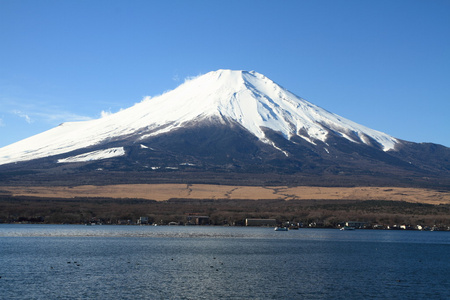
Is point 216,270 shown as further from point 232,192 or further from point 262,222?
point 232,192

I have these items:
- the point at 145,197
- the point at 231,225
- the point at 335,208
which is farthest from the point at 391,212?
the point at 145,197

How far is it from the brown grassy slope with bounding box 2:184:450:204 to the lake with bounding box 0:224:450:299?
71.7 meters

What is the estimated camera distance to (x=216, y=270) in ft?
152

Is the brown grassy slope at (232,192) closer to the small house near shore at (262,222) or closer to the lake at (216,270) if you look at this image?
the small house near shore at (262,222)

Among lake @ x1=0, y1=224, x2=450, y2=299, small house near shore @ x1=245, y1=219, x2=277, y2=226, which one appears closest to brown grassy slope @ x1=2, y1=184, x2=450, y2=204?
small house near shore @ x1=245, y1=219, x2=277, y2=226

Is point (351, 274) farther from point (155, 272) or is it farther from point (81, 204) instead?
point (81, 204)

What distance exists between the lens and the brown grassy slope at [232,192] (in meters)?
144

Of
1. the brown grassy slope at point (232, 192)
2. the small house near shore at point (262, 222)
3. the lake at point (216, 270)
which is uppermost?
the brown grassy slope at point (232, 192)

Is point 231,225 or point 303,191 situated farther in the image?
point 303,191

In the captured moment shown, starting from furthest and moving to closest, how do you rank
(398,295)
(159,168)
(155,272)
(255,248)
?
(159,168) < (255,248) < (155,272) < (398,295)

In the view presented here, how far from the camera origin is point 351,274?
45.7 metres

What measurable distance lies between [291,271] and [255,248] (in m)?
19.7

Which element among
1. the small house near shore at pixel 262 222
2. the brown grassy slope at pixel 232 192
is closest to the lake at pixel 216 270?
the small house near shore at pixel 262 222

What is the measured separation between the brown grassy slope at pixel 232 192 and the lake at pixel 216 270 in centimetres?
7165
